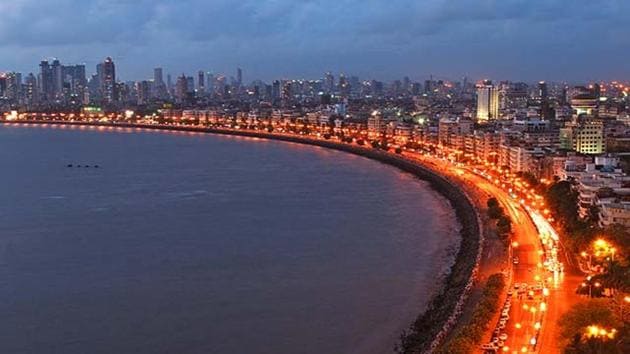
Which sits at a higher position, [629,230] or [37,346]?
[629,230]

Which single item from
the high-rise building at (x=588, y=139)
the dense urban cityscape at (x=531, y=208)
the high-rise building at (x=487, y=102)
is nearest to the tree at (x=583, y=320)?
the dense urban cityscape at (x=531, y=208)

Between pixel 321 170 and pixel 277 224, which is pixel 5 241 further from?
pixel 321 170

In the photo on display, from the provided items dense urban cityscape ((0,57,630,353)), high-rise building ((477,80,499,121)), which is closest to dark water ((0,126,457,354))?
dense urban cityscape ((0,57,630,353))

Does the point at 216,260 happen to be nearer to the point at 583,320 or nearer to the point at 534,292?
the point at 534,292

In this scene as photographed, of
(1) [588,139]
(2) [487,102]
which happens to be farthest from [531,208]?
(2) [487,102]

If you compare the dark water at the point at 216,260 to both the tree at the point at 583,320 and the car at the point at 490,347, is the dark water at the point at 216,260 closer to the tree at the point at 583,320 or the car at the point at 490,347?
the car at the point at 490,347

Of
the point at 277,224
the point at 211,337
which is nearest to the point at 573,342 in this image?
the point at 211,337
